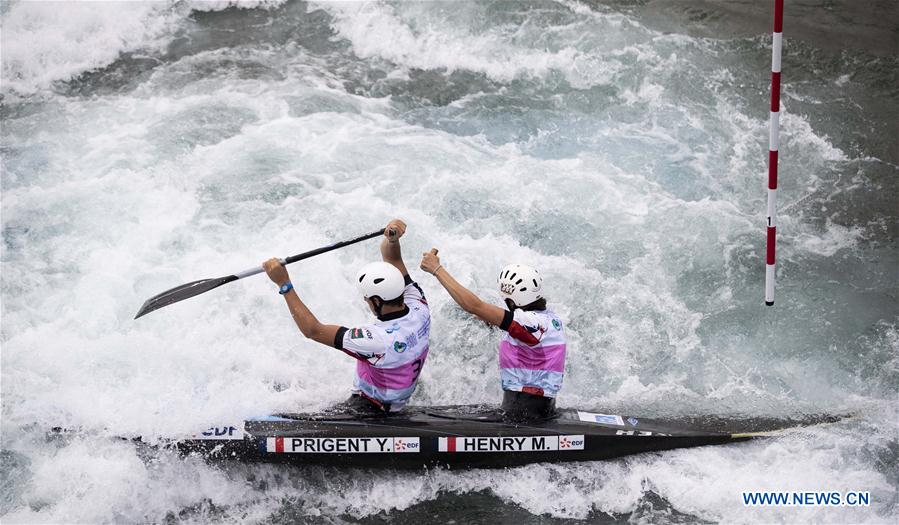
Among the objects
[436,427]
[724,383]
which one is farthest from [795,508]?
[436,427]

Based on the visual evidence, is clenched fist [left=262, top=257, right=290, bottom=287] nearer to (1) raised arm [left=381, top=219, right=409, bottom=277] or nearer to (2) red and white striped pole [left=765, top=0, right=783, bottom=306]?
(1) raised arm [left=381, top=219, right=409, bottom=277]

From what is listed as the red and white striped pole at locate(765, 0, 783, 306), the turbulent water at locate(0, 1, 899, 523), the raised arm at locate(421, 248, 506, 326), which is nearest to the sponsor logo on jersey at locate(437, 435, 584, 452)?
the turbulent water at locate(0, 1, 899, 523)

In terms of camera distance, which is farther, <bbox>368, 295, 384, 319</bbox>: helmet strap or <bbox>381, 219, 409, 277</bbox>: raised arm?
<bbox>381, 219, 409, 277</bbox>: raised arm

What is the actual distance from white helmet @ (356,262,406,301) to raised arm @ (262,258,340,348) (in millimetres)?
304

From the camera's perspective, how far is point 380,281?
543 centimetres

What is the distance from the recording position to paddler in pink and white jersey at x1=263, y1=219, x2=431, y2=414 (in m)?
5.43

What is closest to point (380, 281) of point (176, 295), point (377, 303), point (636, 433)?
point (377, 303)

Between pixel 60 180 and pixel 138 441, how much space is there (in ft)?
13.0

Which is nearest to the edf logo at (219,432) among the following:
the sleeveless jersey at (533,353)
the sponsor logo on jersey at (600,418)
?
the sleeveless jersey at (533,353)

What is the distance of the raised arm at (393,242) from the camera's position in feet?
19.4

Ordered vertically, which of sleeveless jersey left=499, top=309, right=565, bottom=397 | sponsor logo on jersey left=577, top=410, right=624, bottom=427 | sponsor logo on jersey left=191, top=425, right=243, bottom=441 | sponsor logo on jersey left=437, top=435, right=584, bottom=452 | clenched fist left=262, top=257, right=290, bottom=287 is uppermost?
clenched fist left=262, top=257, right=290, bottom=287

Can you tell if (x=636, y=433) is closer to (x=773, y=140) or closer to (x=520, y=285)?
(x=520, y=285)

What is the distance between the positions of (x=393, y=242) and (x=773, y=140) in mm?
2787

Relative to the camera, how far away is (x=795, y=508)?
560 cm
